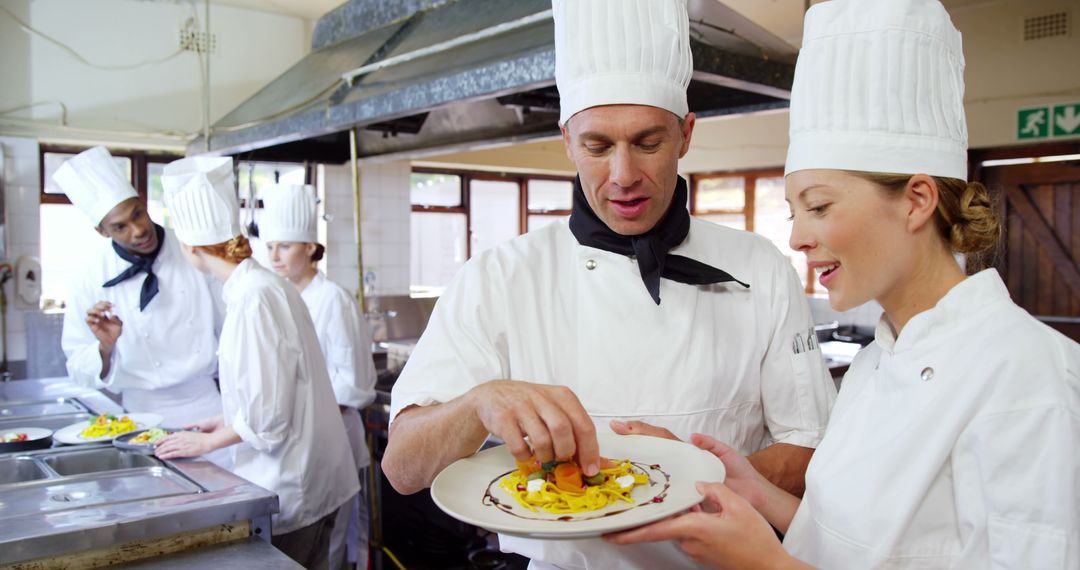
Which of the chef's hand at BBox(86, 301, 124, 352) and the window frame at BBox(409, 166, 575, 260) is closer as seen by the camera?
the chef's hand at BBox(86, 301, 124, 352)

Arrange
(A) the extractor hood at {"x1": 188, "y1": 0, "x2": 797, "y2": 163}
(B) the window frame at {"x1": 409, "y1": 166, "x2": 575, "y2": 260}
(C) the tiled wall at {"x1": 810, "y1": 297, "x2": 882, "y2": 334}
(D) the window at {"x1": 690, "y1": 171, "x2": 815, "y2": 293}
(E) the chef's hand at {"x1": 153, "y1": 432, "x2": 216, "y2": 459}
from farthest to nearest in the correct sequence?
(D) the window at {"x1": 690, "y1": 171, "x2": 815, "y2": 293}, (B) the window frame at {"x1": 409, "y1": 166, "x2": 575, "y2": 260}, (C) the tiled wall at {"x1": 810, "y1": 297, "x2": 882, "y2": 334}, (E) the chef's hand at {"x1": 153, "y1": 432, "x2": 216, "y2": 459}, (A) the extractor hood at {"x1": 188, "y1": 0, "x2": 797, "y2": 163}

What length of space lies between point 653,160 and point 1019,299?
5.93 m

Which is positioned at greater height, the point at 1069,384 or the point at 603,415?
the point at 1069,384

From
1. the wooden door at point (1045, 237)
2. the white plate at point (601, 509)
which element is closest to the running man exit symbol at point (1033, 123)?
the wooden door at point (1045, 237)

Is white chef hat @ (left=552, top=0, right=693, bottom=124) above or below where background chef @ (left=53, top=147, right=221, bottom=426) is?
above

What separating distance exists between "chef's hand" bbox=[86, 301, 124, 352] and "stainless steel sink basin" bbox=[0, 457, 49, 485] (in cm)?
98

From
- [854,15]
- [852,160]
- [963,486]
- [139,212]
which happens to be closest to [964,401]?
[963,486]

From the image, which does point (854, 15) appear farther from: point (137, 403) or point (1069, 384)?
point (137, 403)

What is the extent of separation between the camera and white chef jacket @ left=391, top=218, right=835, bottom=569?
159 cm

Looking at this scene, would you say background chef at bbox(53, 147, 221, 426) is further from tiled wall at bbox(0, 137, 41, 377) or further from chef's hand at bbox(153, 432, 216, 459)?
tiled wall at bbox(0, 137, 41, 377)

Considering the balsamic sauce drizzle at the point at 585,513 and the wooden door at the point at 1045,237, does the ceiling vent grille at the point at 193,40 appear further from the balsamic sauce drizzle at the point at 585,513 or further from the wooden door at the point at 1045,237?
the wooden door at the point at 1045,237

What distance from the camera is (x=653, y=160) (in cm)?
152

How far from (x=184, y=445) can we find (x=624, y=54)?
1915mm

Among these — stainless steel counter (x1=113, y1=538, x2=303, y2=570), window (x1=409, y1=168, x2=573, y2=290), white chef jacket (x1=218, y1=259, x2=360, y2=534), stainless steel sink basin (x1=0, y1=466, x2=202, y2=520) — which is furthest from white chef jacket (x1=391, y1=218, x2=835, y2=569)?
window (x1=409, y1=168, x2=573, y2=290)
